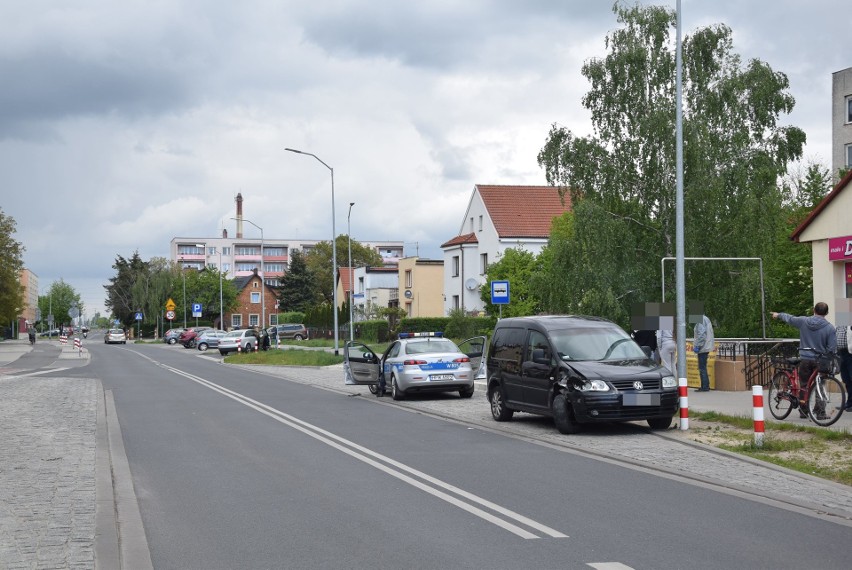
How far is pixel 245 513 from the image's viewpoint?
8.44 meters

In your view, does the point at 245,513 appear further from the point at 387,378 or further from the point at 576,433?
Result: the point at 387,378

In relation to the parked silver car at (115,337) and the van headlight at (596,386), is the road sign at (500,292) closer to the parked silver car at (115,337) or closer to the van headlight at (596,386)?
the van headlight at (596,386)

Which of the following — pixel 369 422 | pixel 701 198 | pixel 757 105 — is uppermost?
pixel 757 105

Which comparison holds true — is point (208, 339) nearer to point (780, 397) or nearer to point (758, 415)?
point (780, 397)

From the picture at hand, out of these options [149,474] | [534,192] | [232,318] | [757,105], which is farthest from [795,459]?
[232,318]

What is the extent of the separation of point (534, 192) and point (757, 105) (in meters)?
34.0

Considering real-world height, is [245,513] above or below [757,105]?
below

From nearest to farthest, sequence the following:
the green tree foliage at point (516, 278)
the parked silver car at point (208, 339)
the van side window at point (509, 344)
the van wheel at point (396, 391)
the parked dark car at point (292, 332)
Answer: the van side window at point (509, 344) → the van wheel at point (396, 391) → the green tree foliage at point (516, 278) → the parked silver car at point (208, 339) → the parked dark car at point (292, 332)

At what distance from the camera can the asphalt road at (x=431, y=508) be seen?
672 centimetres

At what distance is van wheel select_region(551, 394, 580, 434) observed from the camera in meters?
14.4

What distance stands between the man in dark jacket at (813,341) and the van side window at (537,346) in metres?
3.37

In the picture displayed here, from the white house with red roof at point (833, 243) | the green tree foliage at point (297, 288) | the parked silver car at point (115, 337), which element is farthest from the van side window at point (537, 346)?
the green tree foliage at point (297, 288)

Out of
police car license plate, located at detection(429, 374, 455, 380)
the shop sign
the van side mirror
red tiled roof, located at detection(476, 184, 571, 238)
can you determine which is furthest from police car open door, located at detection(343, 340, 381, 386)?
red tiled roof, located at detection(476, 184, 571, 238)

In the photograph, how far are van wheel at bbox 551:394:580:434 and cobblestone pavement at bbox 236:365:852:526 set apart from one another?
0.40 ft
